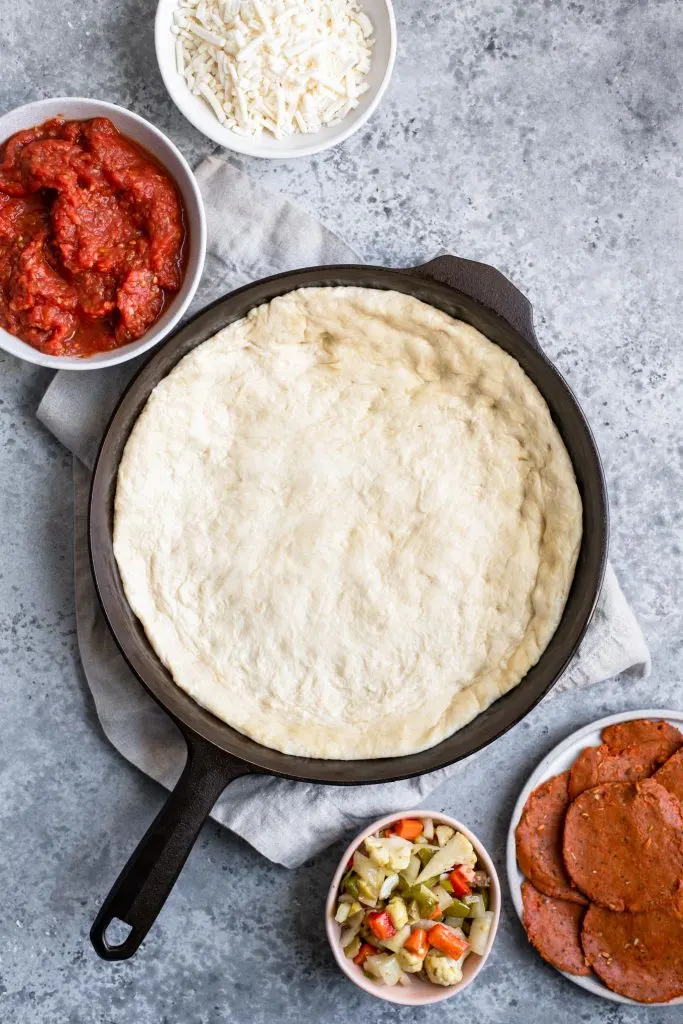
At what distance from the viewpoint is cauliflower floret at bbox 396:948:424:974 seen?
2.46 metres

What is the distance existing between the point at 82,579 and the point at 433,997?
157 centimetres

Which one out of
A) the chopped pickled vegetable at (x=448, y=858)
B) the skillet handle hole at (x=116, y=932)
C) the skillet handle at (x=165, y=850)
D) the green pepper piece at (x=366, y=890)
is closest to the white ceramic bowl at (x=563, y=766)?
the chopped pickled vegetable at (x=448, y=858)

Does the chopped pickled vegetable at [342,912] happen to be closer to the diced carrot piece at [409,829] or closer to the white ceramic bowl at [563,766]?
the diced carrot piece at [409,829]

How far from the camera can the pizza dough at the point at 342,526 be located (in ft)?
8.14

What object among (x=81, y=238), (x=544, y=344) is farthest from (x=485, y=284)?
(x=81, y=238)

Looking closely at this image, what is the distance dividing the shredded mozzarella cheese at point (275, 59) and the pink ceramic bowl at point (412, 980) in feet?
6.56

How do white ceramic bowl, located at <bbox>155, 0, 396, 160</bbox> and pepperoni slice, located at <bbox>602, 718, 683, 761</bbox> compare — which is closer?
white ceramic bowl, located at <bbox>155, 0, 396, 160</bbox>

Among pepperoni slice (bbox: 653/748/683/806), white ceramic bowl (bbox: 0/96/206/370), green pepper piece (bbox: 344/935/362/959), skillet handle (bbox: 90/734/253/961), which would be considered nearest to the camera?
skillet handle (bbox: 90/734/253/961)

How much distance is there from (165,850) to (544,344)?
1.82 metres

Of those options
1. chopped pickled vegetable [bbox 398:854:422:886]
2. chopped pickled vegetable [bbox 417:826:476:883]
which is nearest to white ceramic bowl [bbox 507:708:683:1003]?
chopped pickled vegetable [bbox 417:826:476:883]

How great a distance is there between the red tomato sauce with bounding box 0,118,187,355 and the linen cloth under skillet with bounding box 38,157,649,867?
0.22 metres

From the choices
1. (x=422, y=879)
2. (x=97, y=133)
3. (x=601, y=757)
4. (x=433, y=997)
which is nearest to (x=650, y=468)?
(x=601, y=757)

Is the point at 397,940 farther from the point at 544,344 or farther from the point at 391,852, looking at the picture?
the point at 544,344

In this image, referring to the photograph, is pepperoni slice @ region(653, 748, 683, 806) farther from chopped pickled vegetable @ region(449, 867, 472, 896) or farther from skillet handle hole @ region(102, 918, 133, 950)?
skillet handle hole @ region(102, 918, 133, 950)
